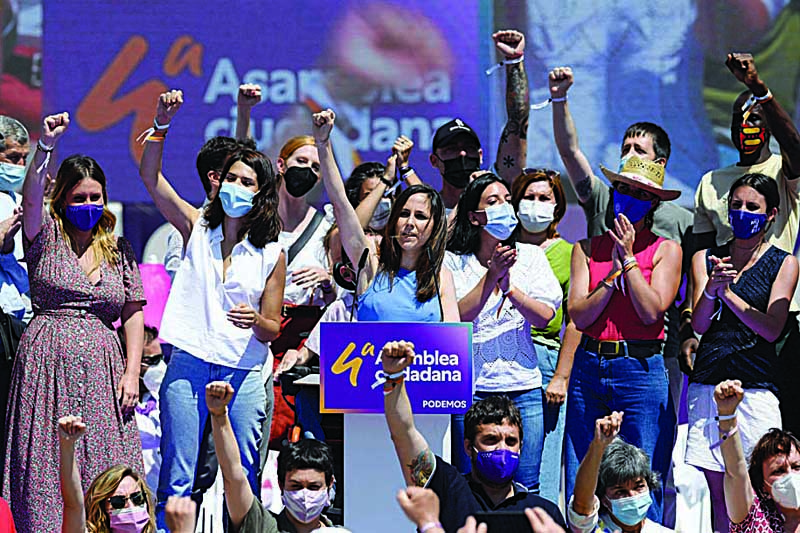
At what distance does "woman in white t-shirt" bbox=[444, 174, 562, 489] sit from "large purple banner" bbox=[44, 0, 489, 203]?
2004 mm

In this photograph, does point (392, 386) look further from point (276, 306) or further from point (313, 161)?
point (313, 161)

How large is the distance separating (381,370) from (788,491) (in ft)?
5.26

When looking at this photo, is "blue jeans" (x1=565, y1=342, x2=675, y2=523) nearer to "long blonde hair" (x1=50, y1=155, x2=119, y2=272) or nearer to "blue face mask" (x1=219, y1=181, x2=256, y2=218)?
"blue face mask" (x1=219, y1=181, x2=256, y2=218)

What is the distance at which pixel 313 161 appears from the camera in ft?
22.9

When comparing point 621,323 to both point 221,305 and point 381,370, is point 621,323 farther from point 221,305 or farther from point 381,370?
point 221,305

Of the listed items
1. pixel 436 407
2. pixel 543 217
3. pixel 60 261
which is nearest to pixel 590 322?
pixel 543 217

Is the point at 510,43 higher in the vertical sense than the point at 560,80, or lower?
higher

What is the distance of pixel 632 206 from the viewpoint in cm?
640

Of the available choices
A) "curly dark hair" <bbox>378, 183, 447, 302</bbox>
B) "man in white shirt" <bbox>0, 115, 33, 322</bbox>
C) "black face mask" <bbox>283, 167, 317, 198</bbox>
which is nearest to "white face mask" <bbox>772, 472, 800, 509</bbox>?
"curly dark hair" <bbox>378, 183, 447, 302</bbox>

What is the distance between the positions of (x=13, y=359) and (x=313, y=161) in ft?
5.68

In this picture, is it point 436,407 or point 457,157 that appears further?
point 457,157

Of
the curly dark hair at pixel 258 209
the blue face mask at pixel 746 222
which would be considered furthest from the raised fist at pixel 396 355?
the blue face mask at pixel 746 222

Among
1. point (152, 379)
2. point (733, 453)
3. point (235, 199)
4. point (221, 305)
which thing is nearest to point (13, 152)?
point (235, 199)

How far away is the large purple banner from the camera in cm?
841
